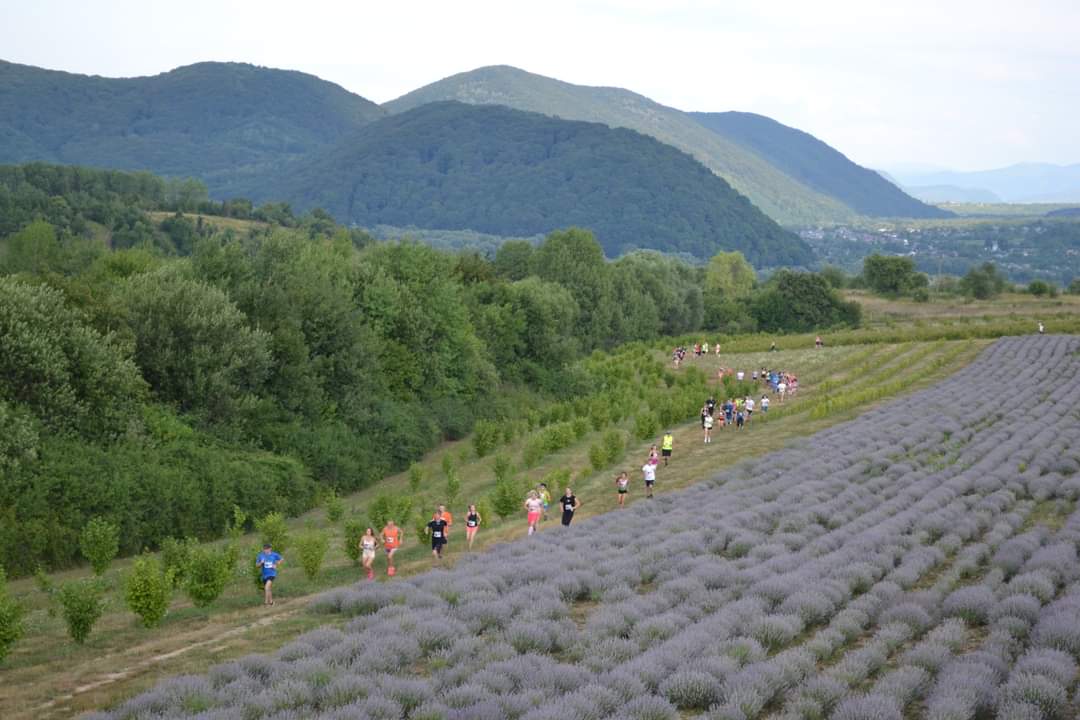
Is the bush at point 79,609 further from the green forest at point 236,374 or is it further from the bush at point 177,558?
the green forest at point 236,374

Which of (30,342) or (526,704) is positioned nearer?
(526,704)

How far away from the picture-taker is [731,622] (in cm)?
1492

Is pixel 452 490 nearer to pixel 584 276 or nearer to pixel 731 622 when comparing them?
pixel 731 622

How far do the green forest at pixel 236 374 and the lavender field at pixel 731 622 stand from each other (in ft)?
46.3

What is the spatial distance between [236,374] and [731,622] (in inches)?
1177

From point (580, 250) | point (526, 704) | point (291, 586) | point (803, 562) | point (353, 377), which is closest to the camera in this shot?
point (526, 704)

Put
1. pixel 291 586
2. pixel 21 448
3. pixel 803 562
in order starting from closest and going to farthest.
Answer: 1. pixel 803 562
2. pixel 291 586
3. pixel 21 448

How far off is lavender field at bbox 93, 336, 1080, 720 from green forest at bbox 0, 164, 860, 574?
46.3 ft

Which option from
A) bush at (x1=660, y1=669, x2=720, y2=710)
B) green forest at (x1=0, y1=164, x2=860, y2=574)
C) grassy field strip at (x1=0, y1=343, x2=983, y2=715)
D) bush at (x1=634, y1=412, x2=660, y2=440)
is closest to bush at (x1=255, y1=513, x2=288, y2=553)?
grassy field strip at (x1=0, y1=343, x2=983, y2=715)

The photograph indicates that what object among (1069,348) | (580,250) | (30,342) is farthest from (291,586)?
(580,250)

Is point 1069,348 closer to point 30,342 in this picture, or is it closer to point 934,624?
point 934,624

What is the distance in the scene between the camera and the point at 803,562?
19.0 meters

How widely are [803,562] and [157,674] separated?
1199cm

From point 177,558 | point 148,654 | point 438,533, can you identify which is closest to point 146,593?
point 148,654
